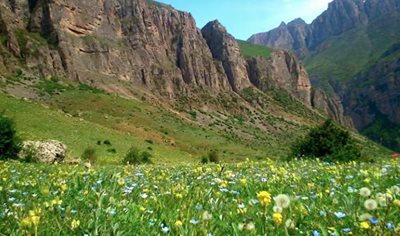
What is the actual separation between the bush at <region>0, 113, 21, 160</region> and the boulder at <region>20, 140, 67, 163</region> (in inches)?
30.8

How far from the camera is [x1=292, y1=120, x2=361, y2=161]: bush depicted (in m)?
23.5

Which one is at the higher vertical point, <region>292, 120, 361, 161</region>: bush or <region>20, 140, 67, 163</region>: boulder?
<region>292, 120, 361, 161</region>: bush

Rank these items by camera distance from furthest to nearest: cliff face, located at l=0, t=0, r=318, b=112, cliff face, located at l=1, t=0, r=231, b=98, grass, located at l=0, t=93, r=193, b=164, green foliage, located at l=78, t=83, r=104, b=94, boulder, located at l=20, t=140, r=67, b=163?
cliff face, located at l=1, t=0, r=231, b=98
green foliage, located at l=78, t=83, r=104, b=94
cliff face, located at l=0, t=0, r=318, b=112
grass, located at l=0, t=93, r=193, b=164
boulder, located at l=20, t=140, r=67, b=163

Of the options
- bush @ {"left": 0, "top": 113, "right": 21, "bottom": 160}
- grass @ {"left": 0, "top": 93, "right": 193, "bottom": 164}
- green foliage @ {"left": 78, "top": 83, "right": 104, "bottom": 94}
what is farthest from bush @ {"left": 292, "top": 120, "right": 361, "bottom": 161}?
green foliage @ {"left": 78, "top": 83, "right": 104, "bottom": 94}

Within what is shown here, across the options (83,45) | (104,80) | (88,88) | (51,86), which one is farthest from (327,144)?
(83,45)

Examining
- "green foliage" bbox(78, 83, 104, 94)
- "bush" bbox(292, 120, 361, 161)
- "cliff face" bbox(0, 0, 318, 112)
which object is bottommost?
"bush" bbox(292, 120, 361, 161)

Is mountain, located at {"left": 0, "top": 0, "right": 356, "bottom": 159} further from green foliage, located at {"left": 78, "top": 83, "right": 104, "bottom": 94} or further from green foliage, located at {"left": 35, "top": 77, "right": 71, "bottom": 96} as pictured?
green foliage, located at {"left": 35, "top": 77, "right": 71, "bottom": 96}

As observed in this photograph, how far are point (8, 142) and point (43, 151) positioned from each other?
413 centimetres

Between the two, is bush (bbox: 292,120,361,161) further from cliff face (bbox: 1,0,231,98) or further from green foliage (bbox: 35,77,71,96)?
cliff face (bbox: 1,0,231,98)

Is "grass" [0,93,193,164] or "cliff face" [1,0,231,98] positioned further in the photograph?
"cliff face" [1,0,231,98]

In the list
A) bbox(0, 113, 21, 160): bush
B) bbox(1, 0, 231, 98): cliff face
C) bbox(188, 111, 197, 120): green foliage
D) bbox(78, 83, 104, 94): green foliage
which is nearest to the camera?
bbox(0, 113, 21, 160): bush

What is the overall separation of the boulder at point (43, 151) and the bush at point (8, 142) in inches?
30.8

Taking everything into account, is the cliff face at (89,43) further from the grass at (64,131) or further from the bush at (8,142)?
the bush at (8,142)

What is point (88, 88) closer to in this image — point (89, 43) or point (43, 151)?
point (89, 43)
